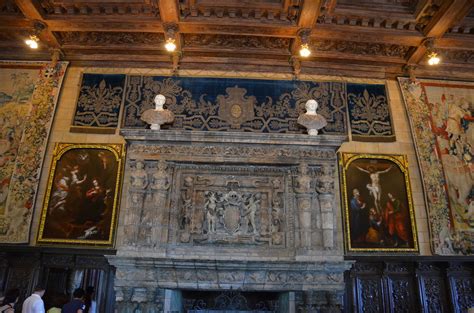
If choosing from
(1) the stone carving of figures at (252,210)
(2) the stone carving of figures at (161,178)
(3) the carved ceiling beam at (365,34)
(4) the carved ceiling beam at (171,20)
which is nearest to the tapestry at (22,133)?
(2) the stone carving of figures at (161,178)

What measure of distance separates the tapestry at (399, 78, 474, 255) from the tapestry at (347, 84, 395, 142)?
43cm

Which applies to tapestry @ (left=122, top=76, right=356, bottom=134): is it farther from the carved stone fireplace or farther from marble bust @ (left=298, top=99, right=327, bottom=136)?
the carved stone fireplace

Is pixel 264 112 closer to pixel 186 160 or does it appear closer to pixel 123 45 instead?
pixel 186 160

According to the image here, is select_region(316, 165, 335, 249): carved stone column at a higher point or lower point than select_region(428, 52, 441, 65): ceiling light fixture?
lower

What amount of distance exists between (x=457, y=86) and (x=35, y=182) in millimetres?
8104

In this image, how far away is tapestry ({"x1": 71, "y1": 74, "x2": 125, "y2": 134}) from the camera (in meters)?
6.79

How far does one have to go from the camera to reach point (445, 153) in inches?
270

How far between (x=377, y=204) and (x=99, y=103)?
5376 mm

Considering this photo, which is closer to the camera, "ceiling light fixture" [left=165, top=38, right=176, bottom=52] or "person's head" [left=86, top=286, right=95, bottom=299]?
"person's head" [left=86, top=286, right=95, bottom=299]

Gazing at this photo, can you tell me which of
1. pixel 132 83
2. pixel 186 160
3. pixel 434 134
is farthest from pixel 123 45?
pixel 434 134

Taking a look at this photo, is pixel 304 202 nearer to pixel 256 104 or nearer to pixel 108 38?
pixel 256 104

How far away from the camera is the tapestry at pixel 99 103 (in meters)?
6.79

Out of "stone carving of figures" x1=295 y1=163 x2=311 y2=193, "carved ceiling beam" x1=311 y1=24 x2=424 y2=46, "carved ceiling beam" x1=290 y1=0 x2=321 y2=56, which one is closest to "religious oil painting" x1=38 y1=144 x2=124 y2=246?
"stone carving of figures" x1=295 y1=163 x2=311 y2=193

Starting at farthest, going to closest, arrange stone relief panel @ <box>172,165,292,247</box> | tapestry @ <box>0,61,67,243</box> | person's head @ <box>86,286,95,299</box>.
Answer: tapestry @ <box>0,61,67,243</box>, stone relief panel @ <box>172,165,292,247</box>, person's head @ <box>86,286,95,299</box>
